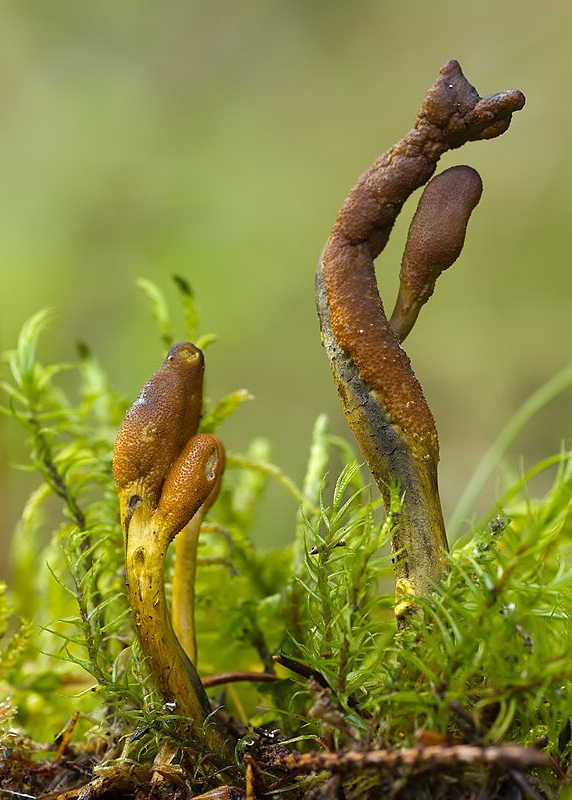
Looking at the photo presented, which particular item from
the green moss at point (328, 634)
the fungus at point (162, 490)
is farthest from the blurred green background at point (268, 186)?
the fungus at point (162, 490)

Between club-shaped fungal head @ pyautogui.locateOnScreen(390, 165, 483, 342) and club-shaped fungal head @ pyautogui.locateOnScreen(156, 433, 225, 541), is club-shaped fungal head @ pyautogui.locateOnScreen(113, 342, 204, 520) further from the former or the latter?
club-shaped fungal head @ pyautogui.locateOnScreen(390, 165, 483, 342)

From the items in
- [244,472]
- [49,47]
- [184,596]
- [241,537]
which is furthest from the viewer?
[49,47]

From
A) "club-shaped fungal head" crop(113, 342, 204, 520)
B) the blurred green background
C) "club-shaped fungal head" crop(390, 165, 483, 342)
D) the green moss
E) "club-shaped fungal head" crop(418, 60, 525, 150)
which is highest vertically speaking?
the blurred green background

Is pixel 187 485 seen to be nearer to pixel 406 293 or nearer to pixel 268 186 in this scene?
pixel 406 293

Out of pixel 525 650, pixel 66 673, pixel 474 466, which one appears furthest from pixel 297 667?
pixel 474 466

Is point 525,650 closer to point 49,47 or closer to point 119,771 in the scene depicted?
point 119,771

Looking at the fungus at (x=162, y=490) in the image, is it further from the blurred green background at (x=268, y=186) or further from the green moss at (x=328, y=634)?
the blurred green background at (x=268, y=186)

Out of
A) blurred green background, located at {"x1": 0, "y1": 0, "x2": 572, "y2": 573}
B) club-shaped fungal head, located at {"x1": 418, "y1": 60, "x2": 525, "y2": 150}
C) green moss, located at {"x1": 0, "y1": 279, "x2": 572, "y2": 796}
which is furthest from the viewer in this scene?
blurred green background, located at {"x1": 0, "y1": 0, "x2": 572, "y2": 573}

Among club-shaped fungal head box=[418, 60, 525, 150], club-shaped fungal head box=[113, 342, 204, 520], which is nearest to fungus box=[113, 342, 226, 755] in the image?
club-shaped fungal head box=[113, 342, 204, 520]
